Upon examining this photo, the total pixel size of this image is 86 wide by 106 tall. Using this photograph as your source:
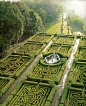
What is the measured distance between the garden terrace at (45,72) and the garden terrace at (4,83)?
9.99ft

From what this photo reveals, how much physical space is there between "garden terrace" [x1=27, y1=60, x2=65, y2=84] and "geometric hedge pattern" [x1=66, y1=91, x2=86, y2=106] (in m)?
3.41

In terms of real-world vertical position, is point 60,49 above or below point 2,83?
above

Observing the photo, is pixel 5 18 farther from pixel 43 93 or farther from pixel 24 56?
pixel 43 93

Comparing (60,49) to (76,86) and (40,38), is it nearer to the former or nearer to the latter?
(40,38)

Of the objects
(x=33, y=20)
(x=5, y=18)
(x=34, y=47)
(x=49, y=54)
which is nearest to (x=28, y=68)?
(x=49, y=54)

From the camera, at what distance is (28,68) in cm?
2633

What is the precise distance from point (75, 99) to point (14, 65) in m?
13.7

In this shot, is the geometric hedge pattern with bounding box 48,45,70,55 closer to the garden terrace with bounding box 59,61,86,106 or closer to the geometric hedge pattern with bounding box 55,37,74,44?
the geometric hedge pattern with bounding box 55,37,74,44

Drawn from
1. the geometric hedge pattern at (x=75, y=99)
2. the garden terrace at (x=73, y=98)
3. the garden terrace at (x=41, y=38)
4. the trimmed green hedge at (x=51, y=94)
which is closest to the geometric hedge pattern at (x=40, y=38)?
the garden terrace at (x=41, y=38)

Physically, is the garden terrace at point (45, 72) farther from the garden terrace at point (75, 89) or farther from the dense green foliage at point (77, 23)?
the dense green foliage at point (77, 23)

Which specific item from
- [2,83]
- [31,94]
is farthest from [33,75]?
[2,83]

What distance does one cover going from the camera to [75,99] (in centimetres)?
1756

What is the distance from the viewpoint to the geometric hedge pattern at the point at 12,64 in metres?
25.4

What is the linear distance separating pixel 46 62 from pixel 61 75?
5.31m
